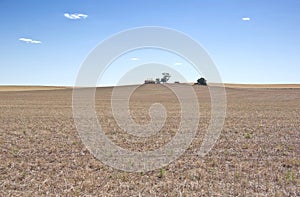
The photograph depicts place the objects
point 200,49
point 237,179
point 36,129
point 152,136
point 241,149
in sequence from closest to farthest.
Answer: point 237,179 < point 200,49 < point 241,149 < point 152,136 < point 36,129

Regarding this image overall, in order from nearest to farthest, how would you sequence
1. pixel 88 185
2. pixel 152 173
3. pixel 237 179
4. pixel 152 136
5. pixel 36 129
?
pixel 88 185, pixel 237 179, pixel 152 173, pixel 152 136, pixel 36 129

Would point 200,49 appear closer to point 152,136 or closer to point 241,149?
point 241,149

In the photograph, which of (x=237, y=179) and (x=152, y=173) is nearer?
(x=237, y=179)

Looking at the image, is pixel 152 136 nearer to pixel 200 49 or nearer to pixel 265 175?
pixel 200 49

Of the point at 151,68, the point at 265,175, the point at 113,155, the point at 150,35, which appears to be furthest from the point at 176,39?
the point at 265,175

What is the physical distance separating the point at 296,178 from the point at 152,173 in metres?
3.61

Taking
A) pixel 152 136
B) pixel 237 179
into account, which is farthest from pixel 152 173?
pixel 152 136

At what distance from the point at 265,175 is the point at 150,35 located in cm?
558

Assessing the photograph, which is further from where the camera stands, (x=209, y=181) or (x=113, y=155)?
(x=113, y=155)

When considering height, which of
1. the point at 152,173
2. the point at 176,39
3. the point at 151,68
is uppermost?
the point at 176,39

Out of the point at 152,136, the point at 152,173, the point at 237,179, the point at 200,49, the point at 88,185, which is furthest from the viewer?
the point at 152,136

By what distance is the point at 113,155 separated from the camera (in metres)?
10.2

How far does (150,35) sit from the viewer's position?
10398 mm

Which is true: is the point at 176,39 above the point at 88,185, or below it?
above
